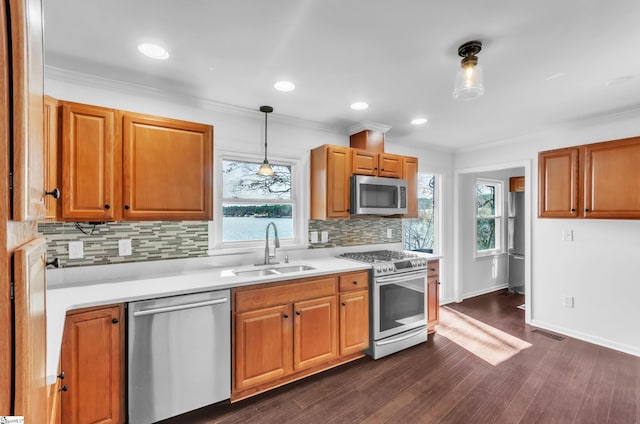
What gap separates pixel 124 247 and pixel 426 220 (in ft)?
12.7

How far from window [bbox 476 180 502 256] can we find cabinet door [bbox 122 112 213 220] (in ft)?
14.4

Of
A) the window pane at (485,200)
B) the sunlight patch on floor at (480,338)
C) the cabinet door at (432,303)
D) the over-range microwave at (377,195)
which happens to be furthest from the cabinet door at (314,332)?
the window pane at (485,200)

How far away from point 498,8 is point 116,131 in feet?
7.68

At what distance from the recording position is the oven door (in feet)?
9.48

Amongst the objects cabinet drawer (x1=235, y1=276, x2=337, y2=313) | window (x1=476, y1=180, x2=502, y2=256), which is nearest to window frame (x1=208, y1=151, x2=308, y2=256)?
cabinet drawer (x1=235, y1=276, x2=337, y2=313)

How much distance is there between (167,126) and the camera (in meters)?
2.19

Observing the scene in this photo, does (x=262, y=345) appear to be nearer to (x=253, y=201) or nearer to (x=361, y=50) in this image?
(x=253, y=201)

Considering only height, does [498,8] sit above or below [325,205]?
above

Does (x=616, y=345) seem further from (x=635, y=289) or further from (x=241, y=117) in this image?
(x=241, y=117)

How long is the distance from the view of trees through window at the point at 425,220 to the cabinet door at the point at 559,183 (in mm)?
1495

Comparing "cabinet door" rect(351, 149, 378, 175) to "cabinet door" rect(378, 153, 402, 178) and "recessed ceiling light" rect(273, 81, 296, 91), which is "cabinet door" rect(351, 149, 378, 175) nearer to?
"cabinet door" rect(378, 153, 402, 178)

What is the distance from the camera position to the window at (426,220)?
452 cm

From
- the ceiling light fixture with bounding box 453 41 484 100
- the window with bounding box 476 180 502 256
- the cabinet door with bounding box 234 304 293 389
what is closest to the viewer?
the ceiling light fixture with bounding box 453 41 484 100

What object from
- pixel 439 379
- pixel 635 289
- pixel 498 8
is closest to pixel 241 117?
pixel 498 8
